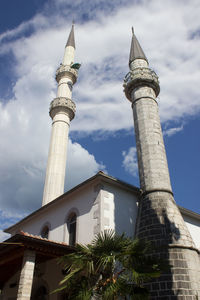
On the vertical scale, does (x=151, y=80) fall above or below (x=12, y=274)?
above

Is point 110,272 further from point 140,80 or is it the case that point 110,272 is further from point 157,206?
point 140,80

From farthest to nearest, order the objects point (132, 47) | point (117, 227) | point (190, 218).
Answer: point (132, 47) < point (190, 218) < point (117, 227)

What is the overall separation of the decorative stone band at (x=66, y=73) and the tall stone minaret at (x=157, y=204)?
8888 millimetres

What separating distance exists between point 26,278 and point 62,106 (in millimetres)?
15738

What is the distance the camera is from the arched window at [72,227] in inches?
450

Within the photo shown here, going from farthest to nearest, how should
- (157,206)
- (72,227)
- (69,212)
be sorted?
(69,212) < (72,227) < (157,206)

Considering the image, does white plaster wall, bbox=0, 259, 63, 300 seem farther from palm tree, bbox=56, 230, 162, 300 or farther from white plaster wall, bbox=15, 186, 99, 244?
palm tree, bbox=56, 230, 162, 300

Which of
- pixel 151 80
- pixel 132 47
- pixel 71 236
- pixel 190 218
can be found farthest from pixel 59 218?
pixel 132 47

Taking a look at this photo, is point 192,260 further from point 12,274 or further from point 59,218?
point 12,274

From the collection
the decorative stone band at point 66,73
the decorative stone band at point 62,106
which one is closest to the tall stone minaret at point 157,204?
the decorative stone band at point 62,106

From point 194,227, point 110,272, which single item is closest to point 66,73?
point 194,227

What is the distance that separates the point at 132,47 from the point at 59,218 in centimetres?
1187

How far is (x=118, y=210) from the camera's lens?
10750mm

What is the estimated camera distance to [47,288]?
1067 cm
